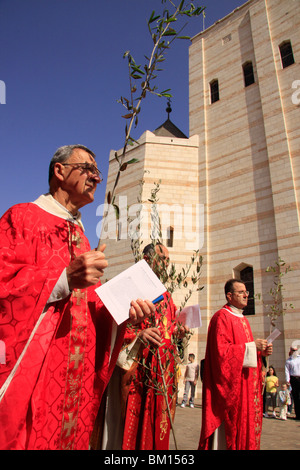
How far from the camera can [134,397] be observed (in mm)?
2555

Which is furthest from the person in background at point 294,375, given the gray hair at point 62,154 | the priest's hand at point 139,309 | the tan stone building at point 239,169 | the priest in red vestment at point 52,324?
the gray hair at point 62,154

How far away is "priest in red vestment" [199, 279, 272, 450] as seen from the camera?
3057mm

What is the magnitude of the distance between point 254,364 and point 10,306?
2.73m

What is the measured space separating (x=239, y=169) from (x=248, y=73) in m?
4.74

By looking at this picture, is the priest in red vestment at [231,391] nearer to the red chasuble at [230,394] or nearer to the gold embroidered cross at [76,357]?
the red chasuble at [230,394]

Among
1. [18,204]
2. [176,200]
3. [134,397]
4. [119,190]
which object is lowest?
[134,397]

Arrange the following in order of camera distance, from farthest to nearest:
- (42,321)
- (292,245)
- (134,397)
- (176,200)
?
1. (176,200)
2. (292,245)
3. (134,397)
4. (42,321)

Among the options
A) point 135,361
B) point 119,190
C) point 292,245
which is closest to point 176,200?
point 119,190

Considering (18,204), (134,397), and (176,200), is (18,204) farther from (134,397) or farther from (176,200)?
(176,200)

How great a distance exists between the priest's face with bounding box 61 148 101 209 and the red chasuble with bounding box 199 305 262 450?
2.36m

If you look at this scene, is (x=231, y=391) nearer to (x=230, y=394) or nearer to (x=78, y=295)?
(x=230, y=394)

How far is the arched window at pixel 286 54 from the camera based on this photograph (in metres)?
11.9

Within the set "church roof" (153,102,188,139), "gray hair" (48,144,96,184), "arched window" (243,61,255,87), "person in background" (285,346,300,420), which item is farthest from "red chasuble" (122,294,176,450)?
"church roof" (153,102,188,139)

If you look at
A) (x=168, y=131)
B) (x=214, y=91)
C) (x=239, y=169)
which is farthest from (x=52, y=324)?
(x=168, y=131)
